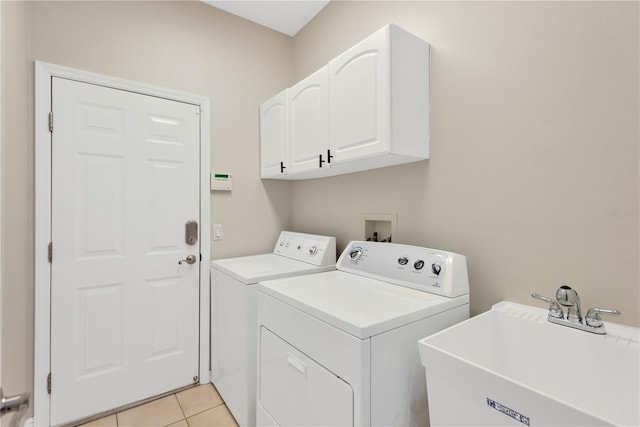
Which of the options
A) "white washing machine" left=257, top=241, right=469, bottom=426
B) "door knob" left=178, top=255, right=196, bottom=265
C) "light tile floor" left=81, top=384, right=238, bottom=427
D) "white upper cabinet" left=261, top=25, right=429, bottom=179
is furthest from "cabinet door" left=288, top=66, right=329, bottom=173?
"light tile floor" left=81, top=384, right=238, bottom=427

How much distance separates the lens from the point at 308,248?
2123 mm

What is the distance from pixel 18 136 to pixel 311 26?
2072 mm

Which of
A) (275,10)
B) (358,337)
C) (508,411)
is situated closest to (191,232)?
(358,337)

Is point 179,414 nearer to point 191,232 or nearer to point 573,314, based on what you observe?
point 191,232

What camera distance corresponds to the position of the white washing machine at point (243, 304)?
5.34 ft

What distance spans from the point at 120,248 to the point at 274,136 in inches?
51.0

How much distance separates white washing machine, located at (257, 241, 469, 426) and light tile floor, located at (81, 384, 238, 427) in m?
0.51

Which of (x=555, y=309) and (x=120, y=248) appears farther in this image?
(x=120, y=248)

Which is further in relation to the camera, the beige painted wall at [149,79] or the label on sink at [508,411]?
the beige painted wall at [149,79]

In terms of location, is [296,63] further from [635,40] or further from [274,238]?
[635,40]

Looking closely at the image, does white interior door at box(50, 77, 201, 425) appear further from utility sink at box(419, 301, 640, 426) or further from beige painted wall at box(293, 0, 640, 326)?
utility sink at box(419, 301, 640, 426)

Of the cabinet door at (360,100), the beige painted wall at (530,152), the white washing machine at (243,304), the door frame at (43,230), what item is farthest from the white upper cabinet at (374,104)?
the door frame at (43,230)

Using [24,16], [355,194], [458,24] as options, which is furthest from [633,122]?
[24,16]

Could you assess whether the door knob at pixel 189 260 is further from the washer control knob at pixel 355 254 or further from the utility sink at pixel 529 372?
the utility sink at pixel 529 372
